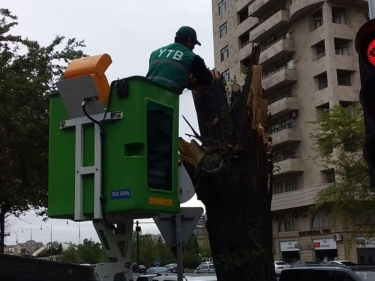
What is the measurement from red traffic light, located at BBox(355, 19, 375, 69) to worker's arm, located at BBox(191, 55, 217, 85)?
155 cm

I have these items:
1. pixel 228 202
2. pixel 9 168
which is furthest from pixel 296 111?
pixel 228 202

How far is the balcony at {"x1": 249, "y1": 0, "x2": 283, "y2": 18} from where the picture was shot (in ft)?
172

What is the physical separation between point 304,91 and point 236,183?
44802 millimetres

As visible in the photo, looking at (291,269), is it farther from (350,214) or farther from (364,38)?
(350,214)

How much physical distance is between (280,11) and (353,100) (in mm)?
10617

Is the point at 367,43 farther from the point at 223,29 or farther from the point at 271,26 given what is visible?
the point at 223,29

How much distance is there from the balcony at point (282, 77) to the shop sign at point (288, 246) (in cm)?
1373

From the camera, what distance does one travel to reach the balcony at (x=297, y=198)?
151 ft

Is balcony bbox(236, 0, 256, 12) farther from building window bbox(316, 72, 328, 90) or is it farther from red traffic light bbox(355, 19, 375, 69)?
red traffic light bbox(355, 19, 375, 69)

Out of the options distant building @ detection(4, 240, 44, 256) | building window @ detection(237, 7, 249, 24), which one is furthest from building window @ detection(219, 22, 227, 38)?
distant building @ detection(4, 240, 44, 256)

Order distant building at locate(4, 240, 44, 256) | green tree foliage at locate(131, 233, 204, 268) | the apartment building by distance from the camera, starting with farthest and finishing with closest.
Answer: green tree foliage at locate(131, 233, 204, 268), the apartment building, distant building at locate(4, 240, 44, 256)

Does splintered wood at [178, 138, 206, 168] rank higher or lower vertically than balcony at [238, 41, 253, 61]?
lower

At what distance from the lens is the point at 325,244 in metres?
47.4

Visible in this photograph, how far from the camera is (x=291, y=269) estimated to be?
1362 cm
